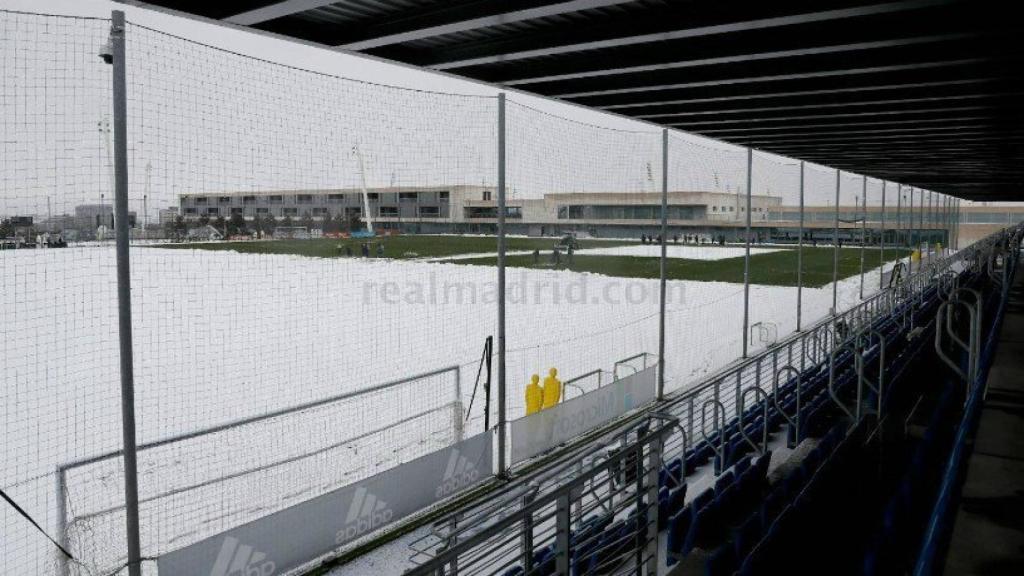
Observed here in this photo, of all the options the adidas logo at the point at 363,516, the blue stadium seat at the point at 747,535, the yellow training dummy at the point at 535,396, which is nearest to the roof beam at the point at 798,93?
the yellow training dummy at the point at 535,396

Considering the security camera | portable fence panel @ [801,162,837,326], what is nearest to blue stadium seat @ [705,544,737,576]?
the security camera

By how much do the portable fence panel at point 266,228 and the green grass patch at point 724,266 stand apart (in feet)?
7.59

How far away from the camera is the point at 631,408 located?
7.40 metres

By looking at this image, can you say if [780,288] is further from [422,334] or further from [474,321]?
[422,334]

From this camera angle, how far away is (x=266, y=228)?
15.9 ft

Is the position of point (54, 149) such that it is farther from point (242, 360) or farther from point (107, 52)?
point (242, 360)

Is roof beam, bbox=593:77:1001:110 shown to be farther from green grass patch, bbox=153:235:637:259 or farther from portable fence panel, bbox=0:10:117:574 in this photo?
portable fence panel, bbox=0:10:117:574

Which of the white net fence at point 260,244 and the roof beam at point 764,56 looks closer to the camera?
the white net fence at point 260,244

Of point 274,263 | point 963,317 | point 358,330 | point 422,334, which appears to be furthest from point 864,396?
point 358,330

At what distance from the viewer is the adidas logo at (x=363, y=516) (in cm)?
441

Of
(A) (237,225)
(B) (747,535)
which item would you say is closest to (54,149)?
(A) (237,225)

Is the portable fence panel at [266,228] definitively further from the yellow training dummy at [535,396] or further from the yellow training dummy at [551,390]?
the yellow training dummy at [551,390]

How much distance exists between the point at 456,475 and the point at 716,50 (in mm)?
3738

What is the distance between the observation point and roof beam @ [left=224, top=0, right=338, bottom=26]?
329cm
